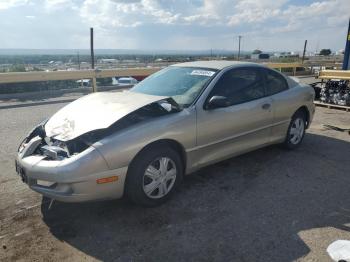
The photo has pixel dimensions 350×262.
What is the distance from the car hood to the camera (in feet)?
11.2

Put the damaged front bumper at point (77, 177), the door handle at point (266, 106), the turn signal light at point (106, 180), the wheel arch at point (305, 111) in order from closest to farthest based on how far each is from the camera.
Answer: the damaged front bumper at point (77, 177)
the turn signal light at point (106, 180)
the door handle at point (266, 106)
the wheel arch at point (305, 111)

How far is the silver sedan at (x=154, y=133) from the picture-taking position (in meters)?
3.21

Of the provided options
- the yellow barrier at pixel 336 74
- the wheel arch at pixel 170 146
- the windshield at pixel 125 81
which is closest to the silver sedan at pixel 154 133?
the wheel arch at pixel 170 146

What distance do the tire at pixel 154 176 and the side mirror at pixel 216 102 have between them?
766 mm

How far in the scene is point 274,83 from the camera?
526cm

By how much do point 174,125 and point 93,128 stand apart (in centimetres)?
90

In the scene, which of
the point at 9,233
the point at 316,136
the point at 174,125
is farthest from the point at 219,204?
the point at 316,136

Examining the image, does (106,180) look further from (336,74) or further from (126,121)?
(336,74)

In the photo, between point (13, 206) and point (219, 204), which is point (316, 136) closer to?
point (219, 204)

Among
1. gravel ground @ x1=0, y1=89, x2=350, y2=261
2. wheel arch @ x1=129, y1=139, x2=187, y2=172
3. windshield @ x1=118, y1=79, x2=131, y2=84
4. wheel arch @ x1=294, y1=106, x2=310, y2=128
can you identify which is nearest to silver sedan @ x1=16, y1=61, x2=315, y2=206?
wheel arch @ x1=129, y1=139, x2=187, y2=172

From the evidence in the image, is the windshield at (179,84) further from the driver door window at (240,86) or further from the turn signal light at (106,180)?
the turn signal light at (106,180)

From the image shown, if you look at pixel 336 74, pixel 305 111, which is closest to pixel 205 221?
pixel 305 111

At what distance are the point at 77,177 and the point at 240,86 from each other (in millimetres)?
2637

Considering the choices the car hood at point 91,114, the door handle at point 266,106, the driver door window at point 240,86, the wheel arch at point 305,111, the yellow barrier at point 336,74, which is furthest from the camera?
the yellow barrier at point 336,74
